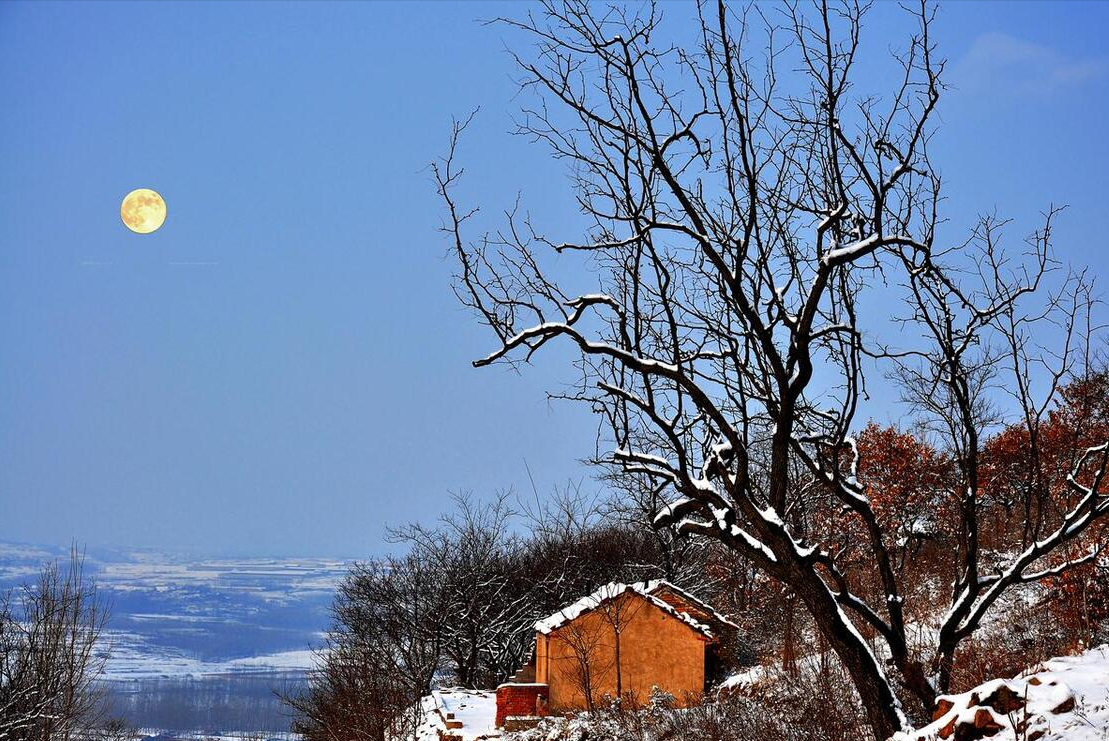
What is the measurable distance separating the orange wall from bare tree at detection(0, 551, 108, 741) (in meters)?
14.0

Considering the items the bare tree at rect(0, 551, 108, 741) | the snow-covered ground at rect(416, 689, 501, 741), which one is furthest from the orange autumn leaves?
the bare tree at rect(0, 551, 108, 741)

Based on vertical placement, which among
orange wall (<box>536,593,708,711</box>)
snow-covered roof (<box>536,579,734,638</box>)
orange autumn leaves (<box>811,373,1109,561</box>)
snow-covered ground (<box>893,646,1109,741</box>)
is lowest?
snow-covered ground (<box>893,646,1109,741</box>)

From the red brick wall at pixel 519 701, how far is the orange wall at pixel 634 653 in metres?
1.11

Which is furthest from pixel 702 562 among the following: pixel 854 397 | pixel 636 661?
pixel 854 397

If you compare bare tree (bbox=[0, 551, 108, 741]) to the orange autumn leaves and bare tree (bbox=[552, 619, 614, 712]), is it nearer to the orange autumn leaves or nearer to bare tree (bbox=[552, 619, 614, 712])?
bare tree (bbox=[552, 619, 614, 712])

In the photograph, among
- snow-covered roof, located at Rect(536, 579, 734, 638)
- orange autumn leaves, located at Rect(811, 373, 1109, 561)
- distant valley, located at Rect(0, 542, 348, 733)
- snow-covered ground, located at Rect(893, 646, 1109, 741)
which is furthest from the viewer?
distant valley, located at Rect(0, 542, 348, 733)

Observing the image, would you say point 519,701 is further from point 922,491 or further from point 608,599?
point 922,491

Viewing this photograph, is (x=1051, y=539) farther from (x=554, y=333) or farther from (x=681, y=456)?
(x=554, y=333)

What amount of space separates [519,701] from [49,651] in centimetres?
1489

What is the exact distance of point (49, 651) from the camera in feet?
98.6

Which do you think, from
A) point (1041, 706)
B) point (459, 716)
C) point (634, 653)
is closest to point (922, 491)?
point (634, 653)

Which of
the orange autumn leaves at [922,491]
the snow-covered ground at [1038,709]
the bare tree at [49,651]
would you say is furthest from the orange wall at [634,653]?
the snow-covered ground at [1038,709]

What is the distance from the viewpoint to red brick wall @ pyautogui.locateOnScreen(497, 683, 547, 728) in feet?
87.2

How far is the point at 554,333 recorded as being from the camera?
8648 mm
